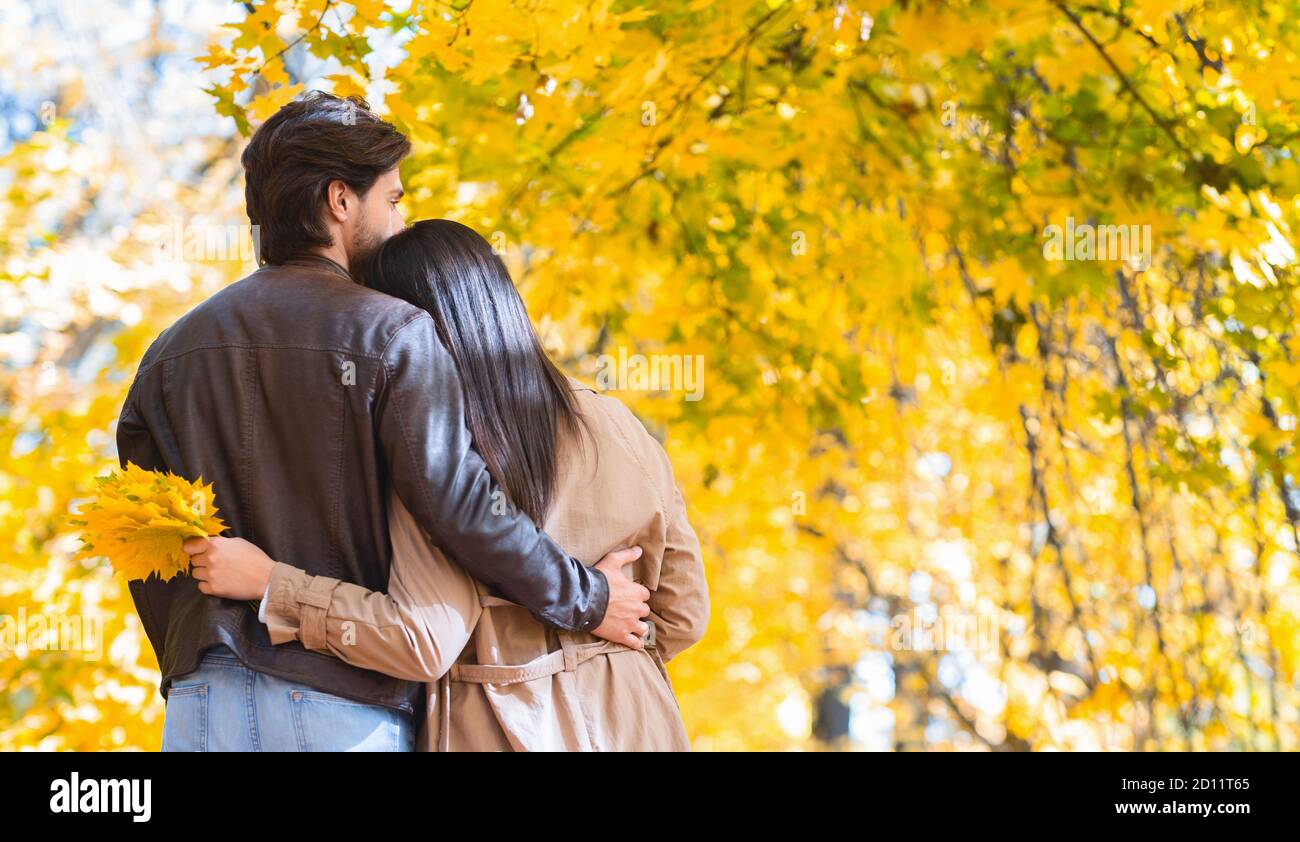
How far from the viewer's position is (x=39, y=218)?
4.52 metres

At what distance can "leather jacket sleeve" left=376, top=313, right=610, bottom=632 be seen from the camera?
5.27ft

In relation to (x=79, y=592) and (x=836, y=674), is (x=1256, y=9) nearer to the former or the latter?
(x=79, y=592)

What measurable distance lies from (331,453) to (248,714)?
0.36 metres

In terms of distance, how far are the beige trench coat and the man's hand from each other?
21 millimetres

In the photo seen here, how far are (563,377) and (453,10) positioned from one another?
1042 millimetres

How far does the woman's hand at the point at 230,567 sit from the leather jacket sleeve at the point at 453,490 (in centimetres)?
21
